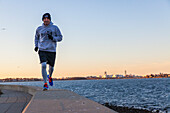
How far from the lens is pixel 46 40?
5633mm

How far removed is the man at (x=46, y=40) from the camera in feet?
18.4

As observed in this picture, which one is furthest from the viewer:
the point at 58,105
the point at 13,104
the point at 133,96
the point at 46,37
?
the point at 133,96

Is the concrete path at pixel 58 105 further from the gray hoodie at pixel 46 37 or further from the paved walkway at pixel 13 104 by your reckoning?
the gray hoodie at pixel 46 37

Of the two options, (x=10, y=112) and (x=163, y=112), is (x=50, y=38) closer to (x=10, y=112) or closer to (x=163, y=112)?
(x=10, y=112)

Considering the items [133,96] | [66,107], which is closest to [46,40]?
[66,107]

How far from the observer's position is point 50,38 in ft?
18.2

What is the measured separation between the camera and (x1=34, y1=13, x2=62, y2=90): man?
5602 millimetres

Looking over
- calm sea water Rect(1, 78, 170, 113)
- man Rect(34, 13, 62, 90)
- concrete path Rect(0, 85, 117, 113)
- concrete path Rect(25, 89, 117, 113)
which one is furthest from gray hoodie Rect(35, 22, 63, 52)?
calm sea water Rect(1, 78, 170, 113)

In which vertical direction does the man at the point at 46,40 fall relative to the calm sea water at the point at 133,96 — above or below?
above

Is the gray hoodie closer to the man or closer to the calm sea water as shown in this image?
the man

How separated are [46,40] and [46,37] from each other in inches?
3.6

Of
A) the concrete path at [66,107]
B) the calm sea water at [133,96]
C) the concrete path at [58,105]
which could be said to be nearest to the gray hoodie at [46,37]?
the concrete path at [58,105]

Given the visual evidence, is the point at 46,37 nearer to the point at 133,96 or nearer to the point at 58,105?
the point at 58,105

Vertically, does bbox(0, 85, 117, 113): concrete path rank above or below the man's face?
below
